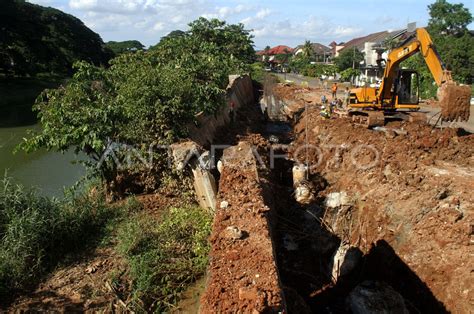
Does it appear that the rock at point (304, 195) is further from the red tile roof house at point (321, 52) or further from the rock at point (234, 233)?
the red tile roof house at point (321, 52)

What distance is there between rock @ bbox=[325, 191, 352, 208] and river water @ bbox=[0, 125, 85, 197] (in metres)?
6.77

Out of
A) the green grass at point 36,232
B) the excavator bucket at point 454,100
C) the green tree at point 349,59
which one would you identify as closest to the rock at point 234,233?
the green grass at point 36,232

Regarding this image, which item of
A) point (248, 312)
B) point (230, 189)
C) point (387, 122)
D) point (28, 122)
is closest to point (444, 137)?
point (387, 122)

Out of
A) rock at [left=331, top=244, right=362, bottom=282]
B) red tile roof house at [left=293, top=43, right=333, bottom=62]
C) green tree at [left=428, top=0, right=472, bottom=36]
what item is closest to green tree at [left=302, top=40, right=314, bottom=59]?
red tile roof house at [left=293, top=43, right=333, bottom=62]

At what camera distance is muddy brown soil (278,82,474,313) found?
6.36 meters

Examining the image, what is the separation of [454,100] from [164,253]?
8.61m

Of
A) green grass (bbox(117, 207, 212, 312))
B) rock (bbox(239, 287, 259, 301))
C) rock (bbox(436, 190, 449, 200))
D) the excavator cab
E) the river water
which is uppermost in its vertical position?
the excavator cab

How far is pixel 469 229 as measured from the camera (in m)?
6.52

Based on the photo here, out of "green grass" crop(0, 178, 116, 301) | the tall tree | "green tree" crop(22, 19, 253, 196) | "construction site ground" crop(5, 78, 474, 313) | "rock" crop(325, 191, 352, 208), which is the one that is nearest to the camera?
"construction site ground" crop(5, 78, 474, 313)

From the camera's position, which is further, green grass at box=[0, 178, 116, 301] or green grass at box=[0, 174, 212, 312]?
green grass at box=[0, 178, 116, 301]

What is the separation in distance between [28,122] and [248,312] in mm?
27225

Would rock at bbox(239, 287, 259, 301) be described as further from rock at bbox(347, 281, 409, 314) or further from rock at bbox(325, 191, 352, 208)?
rock at bbox(325, 191, 352, 208)

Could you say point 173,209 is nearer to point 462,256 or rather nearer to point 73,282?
point 73,282

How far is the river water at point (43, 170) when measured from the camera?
41.4ft
